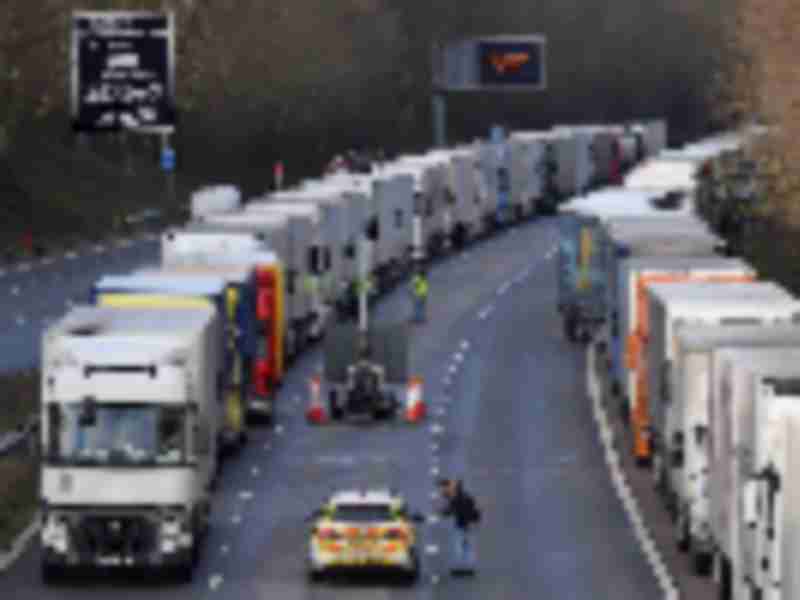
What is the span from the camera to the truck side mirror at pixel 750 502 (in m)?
Result: 33.9

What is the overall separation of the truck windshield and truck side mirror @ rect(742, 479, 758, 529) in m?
10.5

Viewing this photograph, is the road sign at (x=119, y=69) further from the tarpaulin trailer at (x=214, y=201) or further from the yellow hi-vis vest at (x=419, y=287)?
the tarpaulin trailer at (x=214, y=201)

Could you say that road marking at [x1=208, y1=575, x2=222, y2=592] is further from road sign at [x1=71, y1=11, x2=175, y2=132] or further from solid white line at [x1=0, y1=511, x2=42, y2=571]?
road sign at [x1=71, y1=11, x2=175, y2=132]

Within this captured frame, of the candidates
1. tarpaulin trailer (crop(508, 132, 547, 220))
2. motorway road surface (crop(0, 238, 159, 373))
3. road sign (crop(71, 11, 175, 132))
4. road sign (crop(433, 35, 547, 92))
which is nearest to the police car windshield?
road sign (crop(71, 11, 175, 132))

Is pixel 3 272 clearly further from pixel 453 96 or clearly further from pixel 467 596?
pixel 453 96

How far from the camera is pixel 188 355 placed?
4303 centimetres

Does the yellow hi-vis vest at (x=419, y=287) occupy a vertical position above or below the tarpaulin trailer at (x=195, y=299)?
below

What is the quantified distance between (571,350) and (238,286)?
65.8 ft

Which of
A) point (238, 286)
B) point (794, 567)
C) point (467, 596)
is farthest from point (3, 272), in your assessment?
point (794, 567)

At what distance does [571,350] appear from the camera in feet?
245

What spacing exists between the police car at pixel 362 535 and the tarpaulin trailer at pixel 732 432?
15.2 feet

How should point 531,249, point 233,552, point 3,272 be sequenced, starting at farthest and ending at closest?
point 531,249, point 3,272, point 233,552

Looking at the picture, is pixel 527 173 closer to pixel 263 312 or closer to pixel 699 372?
pixel 263 312

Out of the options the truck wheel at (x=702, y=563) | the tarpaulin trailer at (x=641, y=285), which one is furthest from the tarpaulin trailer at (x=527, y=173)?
the truck wheel at (x=702, y=563)
